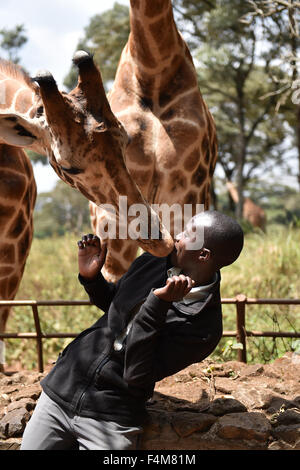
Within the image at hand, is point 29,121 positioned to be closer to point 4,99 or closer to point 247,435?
point 4,99

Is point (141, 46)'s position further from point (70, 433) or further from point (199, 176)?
point (70, 433)

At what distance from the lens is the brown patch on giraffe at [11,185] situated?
134 inches

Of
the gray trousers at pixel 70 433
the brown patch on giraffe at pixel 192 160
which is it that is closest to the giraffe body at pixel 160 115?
the brown patch on giraffe at pixel 192 160

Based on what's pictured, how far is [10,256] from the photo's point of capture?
11.7 feet

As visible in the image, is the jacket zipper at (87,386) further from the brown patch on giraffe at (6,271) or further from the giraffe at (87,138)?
the brown patch on giraffe at (6,271)

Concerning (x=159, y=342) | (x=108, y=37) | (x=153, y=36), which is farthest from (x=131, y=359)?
(x=108, y=37)

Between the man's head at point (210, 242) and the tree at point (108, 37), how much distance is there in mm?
11673

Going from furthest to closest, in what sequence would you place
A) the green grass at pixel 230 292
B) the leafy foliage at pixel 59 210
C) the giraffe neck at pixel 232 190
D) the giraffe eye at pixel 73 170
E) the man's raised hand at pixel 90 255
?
the leafy foliage at pixel 59 210 < the giraffe neck at pixel 232 190 < the green grass at pixel 230 292 < the giraffe eye at pixel 73 170 < the man's raised hand at pixel 90 255

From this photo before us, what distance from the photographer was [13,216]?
3.51 metres

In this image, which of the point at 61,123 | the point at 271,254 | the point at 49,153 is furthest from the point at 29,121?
the point at 271,254

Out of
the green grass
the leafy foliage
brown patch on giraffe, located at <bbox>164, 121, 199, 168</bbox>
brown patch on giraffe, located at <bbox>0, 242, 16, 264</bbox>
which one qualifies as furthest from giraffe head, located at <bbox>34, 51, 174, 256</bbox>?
the leafy foliage

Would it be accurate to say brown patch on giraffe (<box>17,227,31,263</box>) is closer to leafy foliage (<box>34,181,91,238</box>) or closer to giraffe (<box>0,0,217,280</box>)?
giraffe (<box>0,0,217,280</box>)

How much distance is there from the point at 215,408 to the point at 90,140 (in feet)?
4.92

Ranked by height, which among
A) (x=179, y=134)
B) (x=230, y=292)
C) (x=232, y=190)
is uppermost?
(x=232, y=190)
